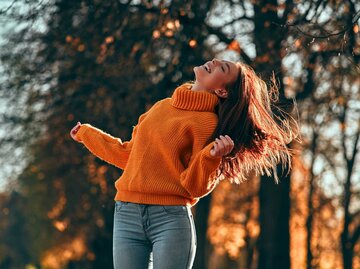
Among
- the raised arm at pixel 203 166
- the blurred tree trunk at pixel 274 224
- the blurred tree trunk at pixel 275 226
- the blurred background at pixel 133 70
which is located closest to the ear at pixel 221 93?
the raised arm at pixel 203 166

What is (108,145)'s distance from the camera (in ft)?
19.7

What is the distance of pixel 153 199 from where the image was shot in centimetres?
551

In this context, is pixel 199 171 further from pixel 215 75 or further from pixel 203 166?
pixel 215 75

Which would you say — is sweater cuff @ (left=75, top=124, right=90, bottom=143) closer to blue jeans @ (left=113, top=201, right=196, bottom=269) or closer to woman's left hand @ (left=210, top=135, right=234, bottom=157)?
blue jeans @ (left=113, top=201, right=196, bottom=269)

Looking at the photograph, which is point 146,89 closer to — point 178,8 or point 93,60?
point 93,60

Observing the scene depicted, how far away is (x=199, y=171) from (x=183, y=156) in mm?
261

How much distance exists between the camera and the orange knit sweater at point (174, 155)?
18.0 feet

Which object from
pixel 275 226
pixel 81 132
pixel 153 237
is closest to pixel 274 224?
pixel 275 226

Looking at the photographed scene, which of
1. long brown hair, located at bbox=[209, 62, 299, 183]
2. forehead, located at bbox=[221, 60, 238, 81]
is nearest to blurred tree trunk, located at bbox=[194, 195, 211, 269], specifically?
long brown hair, located at bbox=[209, 62, 299, 183]

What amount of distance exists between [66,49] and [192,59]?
2012 mm

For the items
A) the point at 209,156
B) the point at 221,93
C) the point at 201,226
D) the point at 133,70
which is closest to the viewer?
the point at 209,156

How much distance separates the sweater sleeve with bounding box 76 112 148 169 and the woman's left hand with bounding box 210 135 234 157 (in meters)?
0.78

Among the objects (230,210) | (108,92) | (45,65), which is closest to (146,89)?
(108,92)

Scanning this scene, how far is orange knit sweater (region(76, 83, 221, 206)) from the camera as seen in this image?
5473 mm
